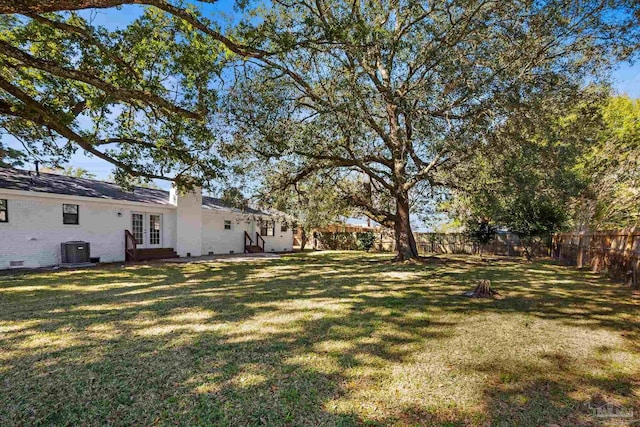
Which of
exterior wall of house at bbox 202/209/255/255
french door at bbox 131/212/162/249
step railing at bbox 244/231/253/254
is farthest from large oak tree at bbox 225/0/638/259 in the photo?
step railing at bbox 244/231/253/254

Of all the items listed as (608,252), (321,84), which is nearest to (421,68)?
(321,84)

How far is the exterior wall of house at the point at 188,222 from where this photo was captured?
1484 cm

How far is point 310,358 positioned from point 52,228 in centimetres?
1176

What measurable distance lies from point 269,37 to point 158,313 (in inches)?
221

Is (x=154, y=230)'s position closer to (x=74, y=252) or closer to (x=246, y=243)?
(x=74, y=252)

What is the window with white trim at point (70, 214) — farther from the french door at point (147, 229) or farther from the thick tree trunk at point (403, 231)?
the thick tree trunk at point (403, 231)

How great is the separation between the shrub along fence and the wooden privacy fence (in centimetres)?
389

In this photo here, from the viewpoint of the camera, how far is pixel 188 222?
599 inches

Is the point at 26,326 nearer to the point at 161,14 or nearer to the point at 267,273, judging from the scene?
the point at 267,273

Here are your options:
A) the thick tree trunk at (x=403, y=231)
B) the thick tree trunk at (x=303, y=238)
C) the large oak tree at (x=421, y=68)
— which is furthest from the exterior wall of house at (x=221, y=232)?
the thick tree trunk at (x=403, y=231)

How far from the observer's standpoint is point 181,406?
259cm

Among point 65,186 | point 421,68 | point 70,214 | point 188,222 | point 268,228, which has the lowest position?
point 268,228

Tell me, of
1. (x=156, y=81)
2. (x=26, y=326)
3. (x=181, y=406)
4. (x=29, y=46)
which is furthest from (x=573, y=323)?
(x=29, y=46)

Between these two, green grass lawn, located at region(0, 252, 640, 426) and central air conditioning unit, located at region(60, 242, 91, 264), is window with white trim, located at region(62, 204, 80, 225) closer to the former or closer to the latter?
central air conditioning unit, located at region(60, 242, 91, 264)
